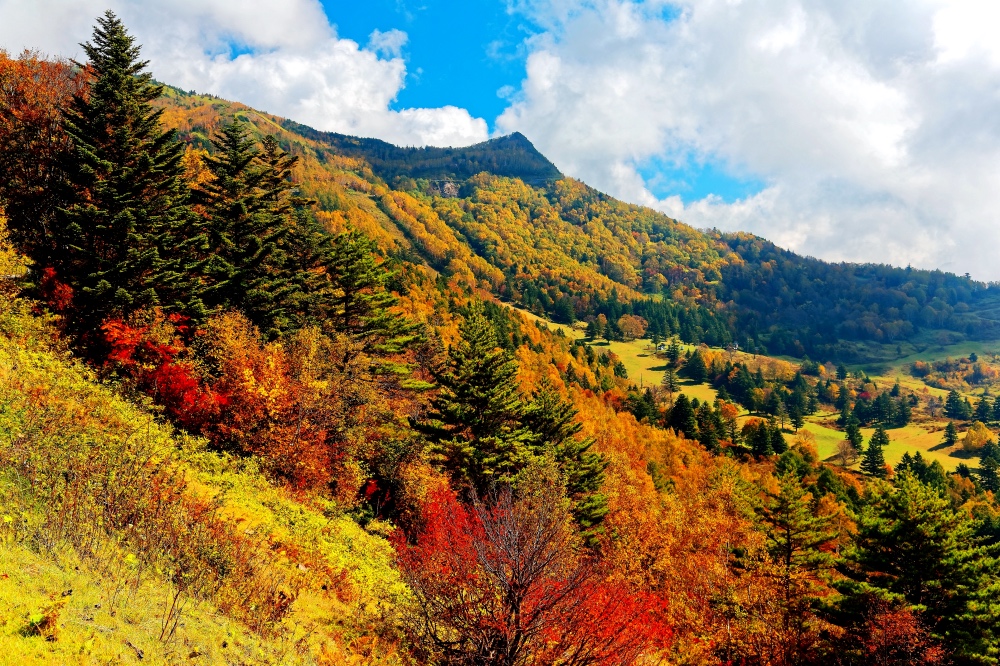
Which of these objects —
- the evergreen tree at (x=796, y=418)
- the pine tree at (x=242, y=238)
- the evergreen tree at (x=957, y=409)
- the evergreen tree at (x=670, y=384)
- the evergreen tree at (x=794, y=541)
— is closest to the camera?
the pine tree at (x=242, y=238)

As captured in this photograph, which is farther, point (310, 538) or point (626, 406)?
point (626, 406)

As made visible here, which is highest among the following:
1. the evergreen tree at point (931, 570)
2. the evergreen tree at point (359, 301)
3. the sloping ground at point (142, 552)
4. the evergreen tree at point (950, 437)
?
the evergreen tree at point (950, 437)

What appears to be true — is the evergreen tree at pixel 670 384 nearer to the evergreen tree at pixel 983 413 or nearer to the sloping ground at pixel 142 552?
the evergreen tree at pixel 983 413

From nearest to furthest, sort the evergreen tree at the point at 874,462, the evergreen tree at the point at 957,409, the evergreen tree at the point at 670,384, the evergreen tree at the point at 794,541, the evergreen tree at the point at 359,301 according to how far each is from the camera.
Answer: the evergreen tree at the point at 359,301
the evergreen tree at the point at 794,541
the evergreen tree at the point at 874,462
the evergreen tree at the point at 670,384
the evergreen tree at the point at 957,409

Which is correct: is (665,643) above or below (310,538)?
below

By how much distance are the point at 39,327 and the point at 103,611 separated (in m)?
18.7

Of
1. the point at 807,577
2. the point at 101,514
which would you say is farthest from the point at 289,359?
the point at 807,577

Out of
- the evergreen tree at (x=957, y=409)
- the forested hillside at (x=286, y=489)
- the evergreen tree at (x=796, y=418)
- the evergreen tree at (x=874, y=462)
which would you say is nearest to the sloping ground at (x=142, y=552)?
the forested hillside at (x=286, y=489)

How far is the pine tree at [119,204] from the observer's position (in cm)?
2425

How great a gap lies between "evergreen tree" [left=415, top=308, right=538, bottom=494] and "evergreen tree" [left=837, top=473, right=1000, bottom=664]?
21.6 metres

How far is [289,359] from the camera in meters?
27.5

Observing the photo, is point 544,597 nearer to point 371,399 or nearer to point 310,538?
point 310,538

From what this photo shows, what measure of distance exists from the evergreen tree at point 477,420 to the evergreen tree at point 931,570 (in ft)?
70.8

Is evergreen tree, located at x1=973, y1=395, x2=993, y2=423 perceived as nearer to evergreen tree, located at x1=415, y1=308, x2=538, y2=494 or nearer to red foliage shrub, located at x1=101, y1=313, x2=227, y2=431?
evergreen tree, located at x1=415, y1=308, x2=538, y2=494
